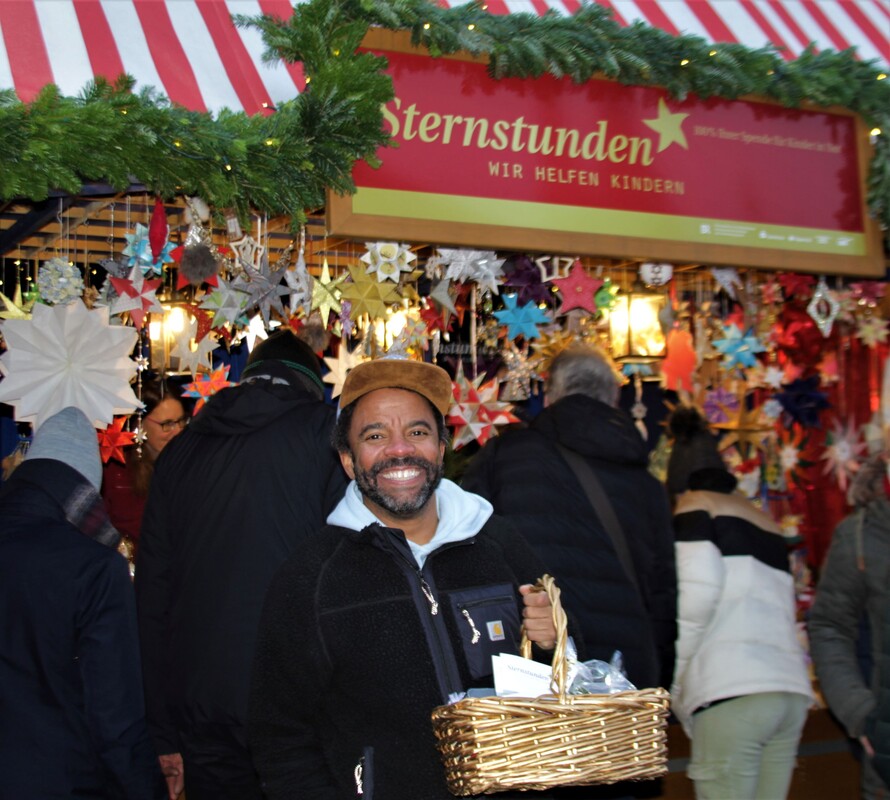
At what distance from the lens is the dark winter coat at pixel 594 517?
3971 mm

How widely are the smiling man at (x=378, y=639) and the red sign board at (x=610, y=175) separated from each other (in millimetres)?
1798

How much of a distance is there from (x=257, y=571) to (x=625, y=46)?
9.03ft

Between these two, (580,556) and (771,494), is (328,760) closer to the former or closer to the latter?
(580,556)

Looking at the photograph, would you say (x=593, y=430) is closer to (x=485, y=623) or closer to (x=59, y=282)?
(x=485, y=623)

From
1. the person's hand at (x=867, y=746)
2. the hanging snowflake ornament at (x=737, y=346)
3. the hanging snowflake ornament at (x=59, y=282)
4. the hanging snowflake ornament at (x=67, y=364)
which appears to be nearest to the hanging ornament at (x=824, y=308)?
the hanging snowflake ornament at (x=737, y=346)

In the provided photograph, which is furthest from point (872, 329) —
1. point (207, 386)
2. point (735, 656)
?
point (207, 386)

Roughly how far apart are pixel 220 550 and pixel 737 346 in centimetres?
464

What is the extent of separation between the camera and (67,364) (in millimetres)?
4828

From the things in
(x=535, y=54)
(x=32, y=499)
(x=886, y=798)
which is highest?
(x=535, y=54)

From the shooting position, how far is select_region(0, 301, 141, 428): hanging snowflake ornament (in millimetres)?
4723

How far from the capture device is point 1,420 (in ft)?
26.5

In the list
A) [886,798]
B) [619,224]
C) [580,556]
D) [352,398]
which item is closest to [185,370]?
→ [619,224]

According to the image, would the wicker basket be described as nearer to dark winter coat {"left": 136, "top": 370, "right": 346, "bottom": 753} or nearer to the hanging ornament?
dark winter coat {"left": 136, "top": 370, "right": 346, "bottom": 753}

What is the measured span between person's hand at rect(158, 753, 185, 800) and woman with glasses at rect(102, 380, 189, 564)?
252cm
